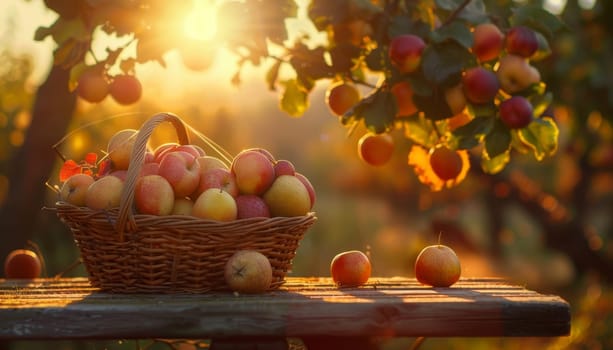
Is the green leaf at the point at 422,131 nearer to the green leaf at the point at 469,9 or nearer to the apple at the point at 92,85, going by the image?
the green leaf at the point at 469,9

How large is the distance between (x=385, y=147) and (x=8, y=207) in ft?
6.50

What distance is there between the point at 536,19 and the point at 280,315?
159 cm

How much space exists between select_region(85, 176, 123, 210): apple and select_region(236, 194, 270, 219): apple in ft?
1.13

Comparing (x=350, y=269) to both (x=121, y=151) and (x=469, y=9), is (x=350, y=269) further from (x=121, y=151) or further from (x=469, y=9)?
(x=469, y=9)

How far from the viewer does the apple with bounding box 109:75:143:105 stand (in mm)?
2887

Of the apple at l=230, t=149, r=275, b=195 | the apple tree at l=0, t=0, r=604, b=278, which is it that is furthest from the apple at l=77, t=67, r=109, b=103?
the apple at l=230, t=149, r=275, b=195

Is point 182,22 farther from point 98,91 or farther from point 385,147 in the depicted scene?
point 385,147

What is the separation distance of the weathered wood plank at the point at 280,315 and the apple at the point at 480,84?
68 centimetres

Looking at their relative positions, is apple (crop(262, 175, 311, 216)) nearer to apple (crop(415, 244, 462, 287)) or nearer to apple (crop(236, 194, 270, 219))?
apple (crop(236, 194, 270, 219))

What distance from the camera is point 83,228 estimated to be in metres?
2.39

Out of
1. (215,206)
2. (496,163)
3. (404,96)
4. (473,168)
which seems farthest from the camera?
(473,168)

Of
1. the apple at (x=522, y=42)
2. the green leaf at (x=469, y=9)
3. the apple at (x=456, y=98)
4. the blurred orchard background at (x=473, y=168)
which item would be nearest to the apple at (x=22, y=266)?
the blurred orchard background at (x=473, y=168)

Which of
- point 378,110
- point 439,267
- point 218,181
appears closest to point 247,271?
point 218,181

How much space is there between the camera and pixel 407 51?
2676 mm
